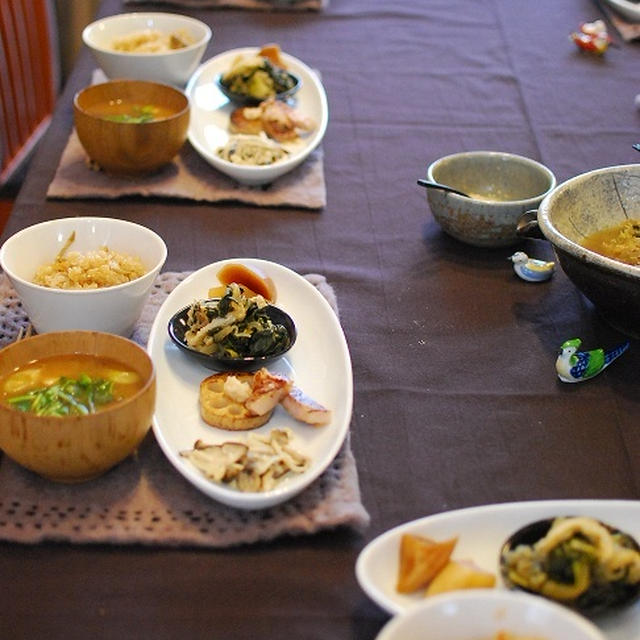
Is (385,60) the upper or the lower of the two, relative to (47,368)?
lower

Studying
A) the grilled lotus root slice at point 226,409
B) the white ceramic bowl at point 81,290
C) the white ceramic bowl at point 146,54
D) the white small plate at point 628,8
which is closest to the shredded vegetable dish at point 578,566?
the grilled lotus root slice at point 226,409

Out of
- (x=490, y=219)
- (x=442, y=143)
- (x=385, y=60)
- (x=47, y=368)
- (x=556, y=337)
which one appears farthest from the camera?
(x=385, y=60)

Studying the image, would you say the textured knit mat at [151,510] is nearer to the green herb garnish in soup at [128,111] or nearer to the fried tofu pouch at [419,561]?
the fried tofu pouch at [419,561]

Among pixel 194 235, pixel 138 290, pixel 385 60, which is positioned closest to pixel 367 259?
pixel 194 235

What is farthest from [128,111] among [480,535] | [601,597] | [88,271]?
[601,597]

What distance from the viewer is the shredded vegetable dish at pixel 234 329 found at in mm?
1135

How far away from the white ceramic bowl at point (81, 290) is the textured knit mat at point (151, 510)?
0.67ft

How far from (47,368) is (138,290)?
0.18 m

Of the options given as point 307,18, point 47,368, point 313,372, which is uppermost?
point 47,368

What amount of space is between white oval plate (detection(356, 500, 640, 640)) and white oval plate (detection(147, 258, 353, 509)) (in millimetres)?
127

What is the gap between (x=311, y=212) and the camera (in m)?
1.61

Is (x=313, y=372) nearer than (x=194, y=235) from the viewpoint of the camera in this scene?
Yes

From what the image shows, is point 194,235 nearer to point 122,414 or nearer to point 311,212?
point 311,212

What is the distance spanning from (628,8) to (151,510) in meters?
2.02
